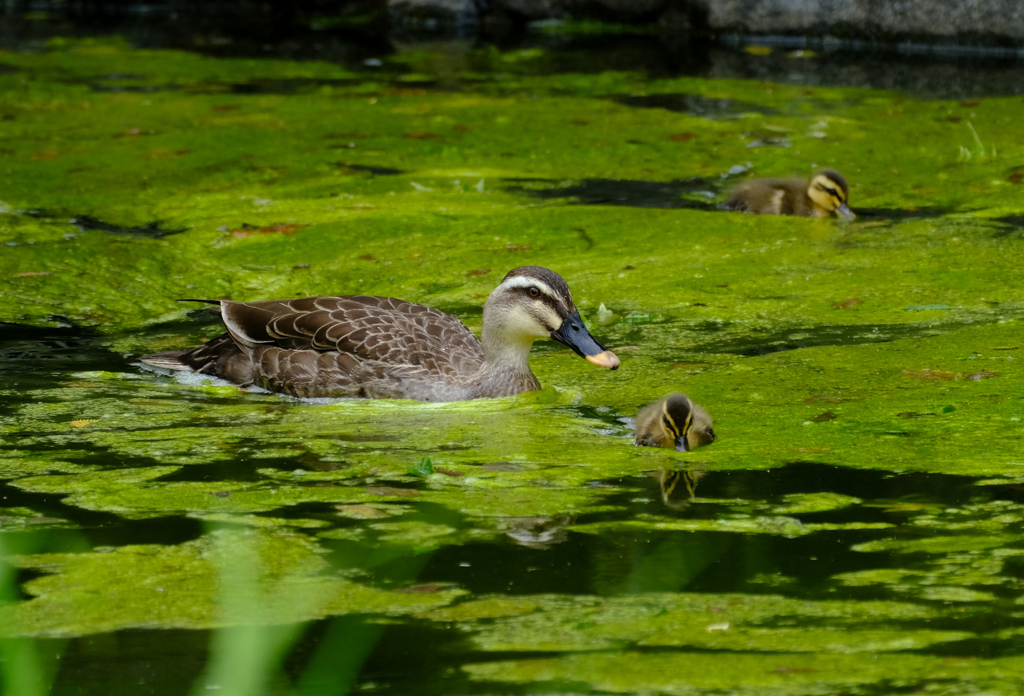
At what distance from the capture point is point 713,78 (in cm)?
1412

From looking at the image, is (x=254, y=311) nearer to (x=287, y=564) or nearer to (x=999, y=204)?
(x=287, y=564)

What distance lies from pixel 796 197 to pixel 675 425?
4407 millimetres

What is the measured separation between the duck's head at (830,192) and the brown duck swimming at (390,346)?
3257 mm

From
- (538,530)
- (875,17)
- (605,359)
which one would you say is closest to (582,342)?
(605,359)

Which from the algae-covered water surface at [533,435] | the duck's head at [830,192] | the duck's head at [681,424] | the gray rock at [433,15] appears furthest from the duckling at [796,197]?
the gray rock at [433,15]

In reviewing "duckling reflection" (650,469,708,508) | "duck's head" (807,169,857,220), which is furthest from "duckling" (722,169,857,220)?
"duckling reflection" (650,469,708,508)

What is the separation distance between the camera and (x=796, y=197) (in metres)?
8.52

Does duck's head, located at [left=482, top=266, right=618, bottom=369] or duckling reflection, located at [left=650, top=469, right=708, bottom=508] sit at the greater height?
duck's head, located at [left=482, top=266, right=618, bottom=369]

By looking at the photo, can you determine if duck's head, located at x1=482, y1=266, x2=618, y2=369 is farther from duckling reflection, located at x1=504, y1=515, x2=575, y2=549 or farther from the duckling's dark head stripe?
the duckling's dark head stripe

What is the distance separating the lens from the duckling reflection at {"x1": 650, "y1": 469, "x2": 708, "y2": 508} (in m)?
4.14

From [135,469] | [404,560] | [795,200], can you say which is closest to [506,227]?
[795,200]

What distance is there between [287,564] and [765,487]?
4.96 ft

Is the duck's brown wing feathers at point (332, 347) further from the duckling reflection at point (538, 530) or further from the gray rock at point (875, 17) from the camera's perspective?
the gray rock at point (875, 17)

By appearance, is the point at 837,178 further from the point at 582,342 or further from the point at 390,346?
the point at 390,346
